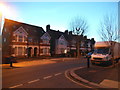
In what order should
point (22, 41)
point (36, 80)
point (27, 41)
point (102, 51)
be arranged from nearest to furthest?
1. point (36, 80)
2. point (102, 51)
3. point (22, 41)
4. point (27, 41)

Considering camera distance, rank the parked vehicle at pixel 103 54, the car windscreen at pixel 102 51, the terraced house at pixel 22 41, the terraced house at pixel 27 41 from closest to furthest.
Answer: the parked vehicle at pixel 103 54 < the car windscreen at pixel 102 51 < the terraced house at pixel 22 41 < the terraced house at pixel 27 41

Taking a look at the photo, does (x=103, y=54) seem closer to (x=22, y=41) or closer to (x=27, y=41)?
(x=22, y=41)

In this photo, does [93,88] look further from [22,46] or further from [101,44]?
[22,46]

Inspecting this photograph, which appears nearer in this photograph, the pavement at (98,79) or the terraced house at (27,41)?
the pavement at (98,79)

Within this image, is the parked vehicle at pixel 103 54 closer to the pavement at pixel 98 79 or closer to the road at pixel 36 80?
the pavement at pixel 98 79

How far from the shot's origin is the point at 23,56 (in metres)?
27.2

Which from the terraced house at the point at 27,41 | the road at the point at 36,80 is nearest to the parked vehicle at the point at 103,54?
the road at the point at 36,80

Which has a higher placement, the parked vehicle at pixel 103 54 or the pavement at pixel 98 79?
the parked vehicle at pixel 103 54

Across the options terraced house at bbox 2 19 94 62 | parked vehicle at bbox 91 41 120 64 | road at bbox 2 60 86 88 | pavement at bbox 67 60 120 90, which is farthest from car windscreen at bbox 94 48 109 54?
terraced house at bbox 2 19 94 62

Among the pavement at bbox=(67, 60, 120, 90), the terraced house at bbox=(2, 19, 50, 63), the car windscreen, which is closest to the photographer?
the pavement at bbox=(67, 60, 120, 90)

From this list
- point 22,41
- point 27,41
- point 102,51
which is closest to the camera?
point 102,51

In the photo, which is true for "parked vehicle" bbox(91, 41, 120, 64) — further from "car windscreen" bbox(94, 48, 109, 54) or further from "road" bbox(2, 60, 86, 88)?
"road" bbox(2, 60, 86, 88)

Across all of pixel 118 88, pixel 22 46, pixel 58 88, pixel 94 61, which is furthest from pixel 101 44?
pixel 22 46

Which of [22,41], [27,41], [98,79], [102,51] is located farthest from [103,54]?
[27,41]
